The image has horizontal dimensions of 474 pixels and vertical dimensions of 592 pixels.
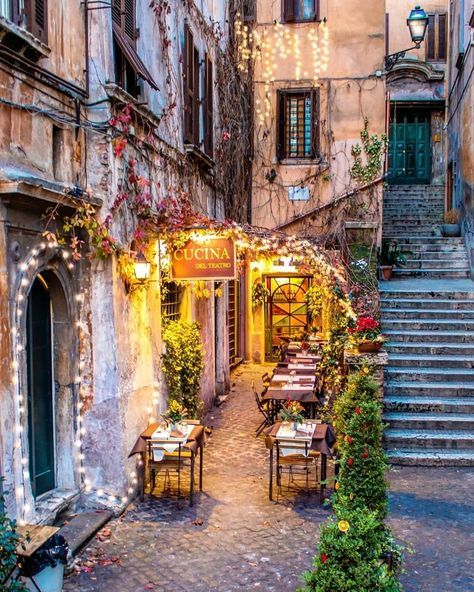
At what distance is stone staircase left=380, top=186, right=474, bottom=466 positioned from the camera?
32.7ft

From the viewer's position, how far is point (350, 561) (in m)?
4.10

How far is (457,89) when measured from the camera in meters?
18.1

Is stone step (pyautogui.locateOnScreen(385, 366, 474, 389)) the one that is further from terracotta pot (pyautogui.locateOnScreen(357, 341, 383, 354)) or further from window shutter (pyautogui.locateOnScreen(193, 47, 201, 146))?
window shutter (pyautogui.locateOnScreen(193, 47, 201, 146))

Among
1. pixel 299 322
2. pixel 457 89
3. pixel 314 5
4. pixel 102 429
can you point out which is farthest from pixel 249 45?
pixel 102 429

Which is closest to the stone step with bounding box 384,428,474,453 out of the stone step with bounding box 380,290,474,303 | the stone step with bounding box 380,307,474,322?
the stone step with bounding box 380,307,474,322

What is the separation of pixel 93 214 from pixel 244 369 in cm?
1144

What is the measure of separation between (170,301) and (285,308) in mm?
8382

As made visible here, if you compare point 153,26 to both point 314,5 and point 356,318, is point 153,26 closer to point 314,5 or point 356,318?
point 356,318

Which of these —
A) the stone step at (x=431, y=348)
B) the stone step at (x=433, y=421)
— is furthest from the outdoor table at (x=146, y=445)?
the stone step at (x=431, y=348)

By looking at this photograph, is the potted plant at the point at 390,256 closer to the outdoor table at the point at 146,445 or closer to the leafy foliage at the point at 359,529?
the outdoor table at the point at 146,445

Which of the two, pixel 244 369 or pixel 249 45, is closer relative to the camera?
pixel 249 45

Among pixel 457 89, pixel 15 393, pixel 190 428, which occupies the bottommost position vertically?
pixel 190 428

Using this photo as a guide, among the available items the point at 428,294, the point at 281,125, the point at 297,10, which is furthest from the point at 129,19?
the point at 297,10

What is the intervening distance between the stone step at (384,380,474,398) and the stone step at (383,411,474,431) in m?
0.46
